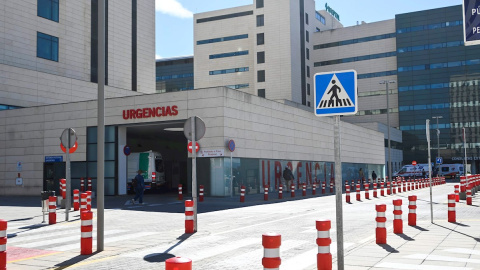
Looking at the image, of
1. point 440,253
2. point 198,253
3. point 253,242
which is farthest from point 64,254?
point 440,253

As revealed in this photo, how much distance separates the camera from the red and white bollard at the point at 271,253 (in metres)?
5.43

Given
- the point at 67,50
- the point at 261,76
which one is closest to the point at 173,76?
the point at 261,76

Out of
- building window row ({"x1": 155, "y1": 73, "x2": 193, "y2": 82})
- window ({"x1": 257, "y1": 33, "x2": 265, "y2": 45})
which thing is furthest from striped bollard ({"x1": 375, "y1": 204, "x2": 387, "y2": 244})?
building window row ({"x1": 155, "y1": 73, "x2": 193, "y2": 82})

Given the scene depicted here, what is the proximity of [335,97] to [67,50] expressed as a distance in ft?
140

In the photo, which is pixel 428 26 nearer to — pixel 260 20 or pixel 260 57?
pixel 260 20

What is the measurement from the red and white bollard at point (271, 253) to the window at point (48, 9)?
42740mm

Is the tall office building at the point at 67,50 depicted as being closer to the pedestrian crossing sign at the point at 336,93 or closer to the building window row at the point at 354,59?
the pedestrian crossing sign at the point at 336,93

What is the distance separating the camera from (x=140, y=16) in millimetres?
53781

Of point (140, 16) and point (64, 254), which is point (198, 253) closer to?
point (64, 254)

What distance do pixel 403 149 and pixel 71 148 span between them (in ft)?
266

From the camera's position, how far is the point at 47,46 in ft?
144

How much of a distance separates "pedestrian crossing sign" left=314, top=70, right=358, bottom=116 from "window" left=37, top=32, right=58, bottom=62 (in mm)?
41154

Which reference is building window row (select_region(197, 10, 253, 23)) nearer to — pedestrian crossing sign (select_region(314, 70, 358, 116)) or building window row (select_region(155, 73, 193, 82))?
building window row (select_region(155, 73, 193, 82))

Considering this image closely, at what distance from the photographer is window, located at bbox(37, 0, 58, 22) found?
43.1 m
